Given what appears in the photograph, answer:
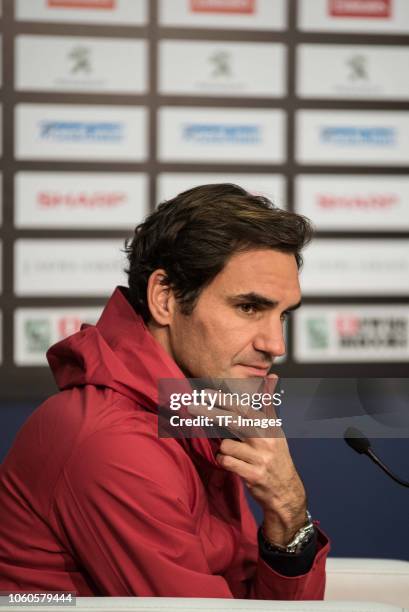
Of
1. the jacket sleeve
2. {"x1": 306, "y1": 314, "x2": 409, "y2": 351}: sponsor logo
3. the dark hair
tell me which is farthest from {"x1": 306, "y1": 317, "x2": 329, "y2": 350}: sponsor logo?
the jacket sleeve

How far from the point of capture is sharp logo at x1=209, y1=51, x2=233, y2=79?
10.3ft

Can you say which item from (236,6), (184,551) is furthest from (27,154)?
(184,551)

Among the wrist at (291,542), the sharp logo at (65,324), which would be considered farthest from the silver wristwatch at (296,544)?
the sharp logo at (65,324)

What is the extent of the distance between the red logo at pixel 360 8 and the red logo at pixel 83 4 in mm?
884

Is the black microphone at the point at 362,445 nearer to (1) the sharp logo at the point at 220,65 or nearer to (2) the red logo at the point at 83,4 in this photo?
(1) the sharp logo at the point at 220,65

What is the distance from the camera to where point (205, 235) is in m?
1.28

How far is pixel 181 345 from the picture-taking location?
1.31 m

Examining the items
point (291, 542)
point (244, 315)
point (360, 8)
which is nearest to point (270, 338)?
point (244, 315)

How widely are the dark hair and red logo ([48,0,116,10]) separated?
196 centimetres

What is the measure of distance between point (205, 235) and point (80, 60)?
2.03 m

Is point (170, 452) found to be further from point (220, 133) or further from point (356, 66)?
point (356, 66)

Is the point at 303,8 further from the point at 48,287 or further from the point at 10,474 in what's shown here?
the point at 10,474

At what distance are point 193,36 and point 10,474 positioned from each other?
237 cm

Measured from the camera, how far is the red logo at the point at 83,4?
10.0 feet
